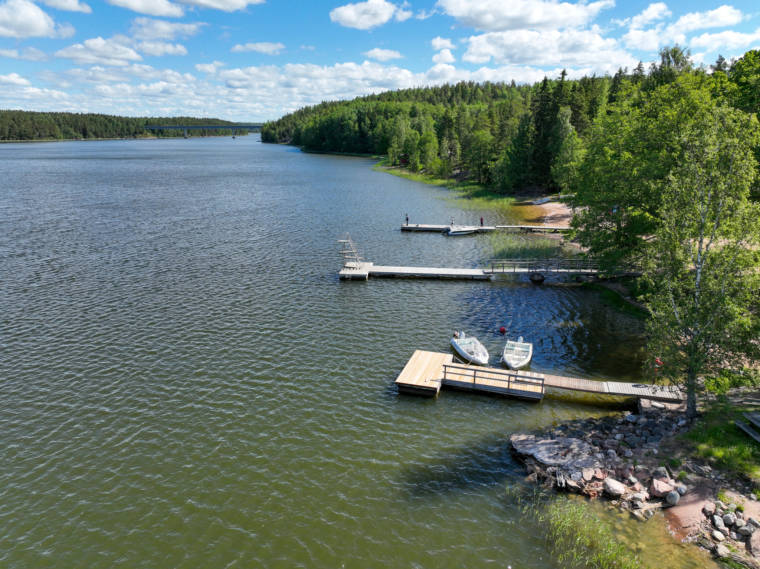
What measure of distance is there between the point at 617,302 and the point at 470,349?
18.6 m

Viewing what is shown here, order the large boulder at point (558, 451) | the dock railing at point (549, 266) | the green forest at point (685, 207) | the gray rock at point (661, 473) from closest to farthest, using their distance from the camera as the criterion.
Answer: the gray rock at point (661, 473), the large boulder at point (558, 451), the green forest at point (685, 207), the dock railing at point (549, 266)

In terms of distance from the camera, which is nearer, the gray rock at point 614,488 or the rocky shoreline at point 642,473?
the rocky shoreline at point 642,473

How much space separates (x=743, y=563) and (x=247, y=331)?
3089 cm

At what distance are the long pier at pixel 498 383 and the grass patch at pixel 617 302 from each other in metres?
13.4

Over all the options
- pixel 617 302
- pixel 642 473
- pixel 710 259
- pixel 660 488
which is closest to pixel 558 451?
pixel 642 473

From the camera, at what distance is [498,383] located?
27406 millimetres

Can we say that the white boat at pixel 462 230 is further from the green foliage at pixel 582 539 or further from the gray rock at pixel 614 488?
the green foliage at pixel 582 539

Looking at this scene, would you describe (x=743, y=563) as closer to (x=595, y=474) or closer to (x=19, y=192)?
(x=595, y=474)

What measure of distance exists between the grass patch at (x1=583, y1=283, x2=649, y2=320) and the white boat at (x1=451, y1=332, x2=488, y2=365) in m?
15.7

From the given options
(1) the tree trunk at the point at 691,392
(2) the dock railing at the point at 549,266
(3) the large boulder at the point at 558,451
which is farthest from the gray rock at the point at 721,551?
(2) the dock railing at the point at 549,266

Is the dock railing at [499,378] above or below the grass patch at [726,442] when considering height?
below

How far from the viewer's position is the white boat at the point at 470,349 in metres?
30.3

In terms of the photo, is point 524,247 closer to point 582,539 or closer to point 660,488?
point 660,488

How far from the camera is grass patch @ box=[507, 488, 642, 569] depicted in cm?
1603
